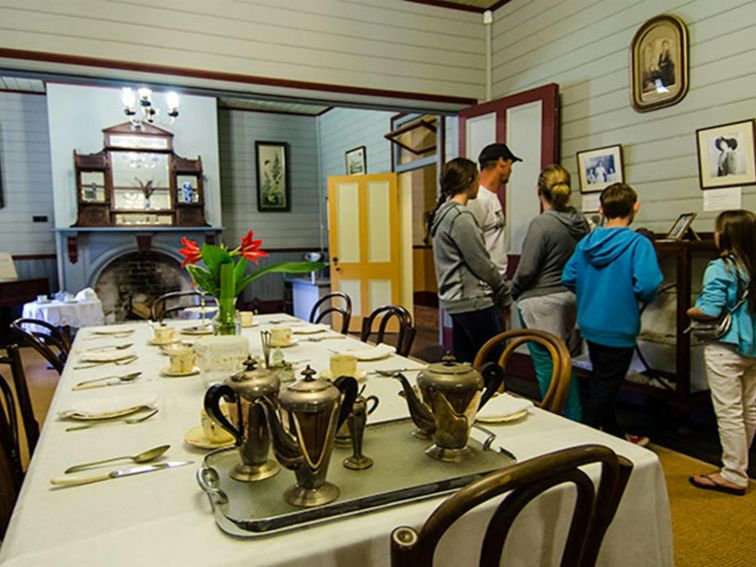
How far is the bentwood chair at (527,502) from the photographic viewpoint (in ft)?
2.16

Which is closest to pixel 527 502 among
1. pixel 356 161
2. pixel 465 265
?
pixel 465 265

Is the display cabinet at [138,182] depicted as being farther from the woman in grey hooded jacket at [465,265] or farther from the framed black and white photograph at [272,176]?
the woman in grey hooded jacket at [465,265]

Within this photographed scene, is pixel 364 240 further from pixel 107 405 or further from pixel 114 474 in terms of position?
pixel 114 474

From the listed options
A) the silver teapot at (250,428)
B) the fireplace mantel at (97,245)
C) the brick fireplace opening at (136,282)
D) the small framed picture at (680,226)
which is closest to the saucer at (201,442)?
the silver teapot at (250,428)

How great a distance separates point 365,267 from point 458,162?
13.1ft

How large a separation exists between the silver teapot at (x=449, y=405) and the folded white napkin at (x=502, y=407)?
221 mm

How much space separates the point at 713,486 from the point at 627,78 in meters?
2.47

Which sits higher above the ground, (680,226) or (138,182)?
(138,182)

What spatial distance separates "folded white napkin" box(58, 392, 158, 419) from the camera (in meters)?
1.37

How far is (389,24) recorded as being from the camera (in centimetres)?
417

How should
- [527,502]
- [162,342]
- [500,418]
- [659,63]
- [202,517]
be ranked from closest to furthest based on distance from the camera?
[527,502], [202,517], [500,418], [162,342], [659,63]

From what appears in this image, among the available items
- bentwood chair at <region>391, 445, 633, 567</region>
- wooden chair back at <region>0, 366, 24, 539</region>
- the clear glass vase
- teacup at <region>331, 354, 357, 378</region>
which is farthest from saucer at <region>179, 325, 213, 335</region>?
bentwood chair at <region>391, 445, 633, 567</region>

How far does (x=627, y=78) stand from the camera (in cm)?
341

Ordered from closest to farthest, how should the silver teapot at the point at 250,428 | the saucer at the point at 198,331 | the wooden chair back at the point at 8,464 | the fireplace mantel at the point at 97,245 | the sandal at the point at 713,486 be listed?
1. the silver teapot at the point at 250,428
2. the wooden chair back at the point at 8,464
3. the sandal at the point at 713,486
4. the saucer at the point at 198,331
5. the fireplace mantel at the point at 97,245
